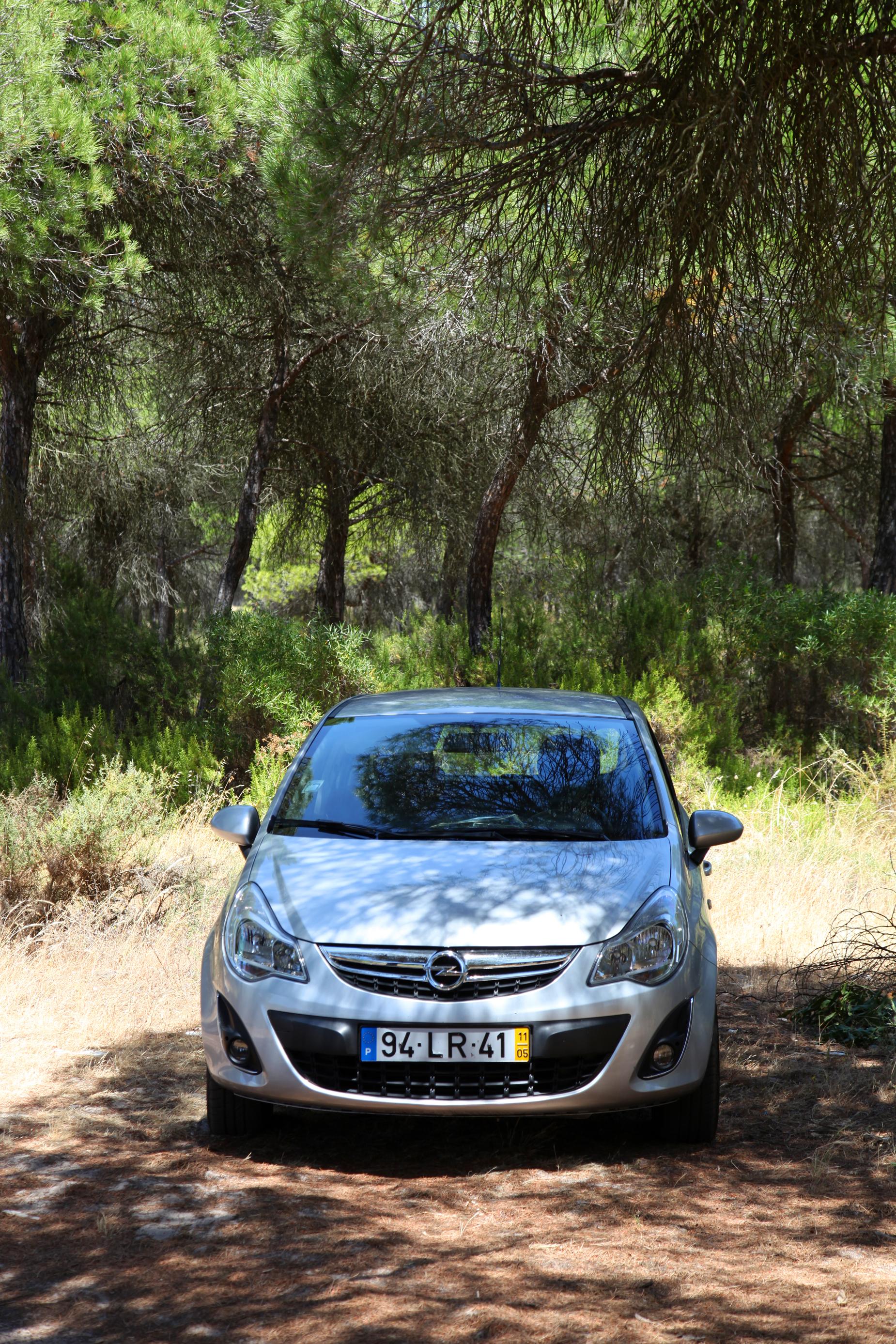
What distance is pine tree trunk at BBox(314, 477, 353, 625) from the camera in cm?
1717

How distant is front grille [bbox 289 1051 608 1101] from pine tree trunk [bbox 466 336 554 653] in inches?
330

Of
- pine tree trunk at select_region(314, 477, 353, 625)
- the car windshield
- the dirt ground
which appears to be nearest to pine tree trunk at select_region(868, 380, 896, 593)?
pine tree trunk at select_region(314, 477, 353, 625)

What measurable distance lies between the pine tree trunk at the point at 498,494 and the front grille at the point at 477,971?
8.20 m

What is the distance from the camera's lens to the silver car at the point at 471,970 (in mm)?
3812

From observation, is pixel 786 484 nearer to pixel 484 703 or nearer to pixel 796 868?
pixel 796 868

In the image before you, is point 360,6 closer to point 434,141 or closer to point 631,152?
point 434,141

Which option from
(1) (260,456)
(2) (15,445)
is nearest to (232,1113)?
(2) (15,445)

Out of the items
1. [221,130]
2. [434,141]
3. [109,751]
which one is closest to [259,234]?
[221,130]

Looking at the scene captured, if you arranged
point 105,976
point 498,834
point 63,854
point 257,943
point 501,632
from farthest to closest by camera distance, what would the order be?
point 501,632
point 63,854
point 105,976
point 498,834
point 257,943

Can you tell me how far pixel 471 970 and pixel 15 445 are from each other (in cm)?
957

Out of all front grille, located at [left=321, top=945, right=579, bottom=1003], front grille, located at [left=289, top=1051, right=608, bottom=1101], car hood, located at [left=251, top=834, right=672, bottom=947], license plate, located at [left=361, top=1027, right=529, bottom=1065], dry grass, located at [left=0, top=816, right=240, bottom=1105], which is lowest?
dry grass, located at [left=0, top=816, right=240, bottom=1105]

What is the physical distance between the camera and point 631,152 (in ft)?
17.8

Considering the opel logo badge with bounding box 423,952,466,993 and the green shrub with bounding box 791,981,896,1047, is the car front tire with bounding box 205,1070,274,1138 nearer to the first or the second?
the opel logo badge with bounding box 423,952,466,993

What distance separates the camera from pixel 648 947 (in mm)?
3982
